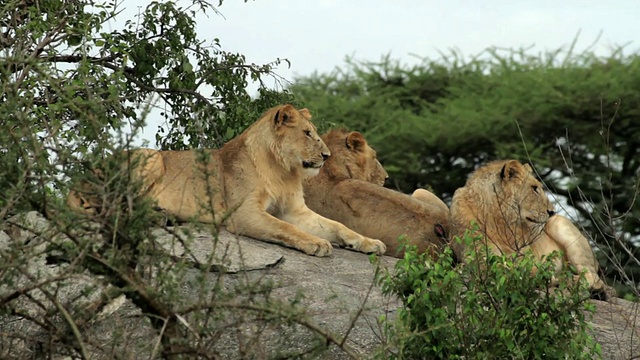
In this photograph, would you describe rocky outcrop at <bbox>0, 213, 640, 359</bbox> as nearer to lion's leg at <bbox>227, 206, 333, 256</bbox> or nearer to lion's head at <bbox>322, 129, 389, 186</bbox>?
lion's leg at <bbox>227, 206, 333, 256</bbox>

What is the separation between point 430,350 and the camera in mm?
7152

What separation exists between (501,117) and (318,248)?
933cm

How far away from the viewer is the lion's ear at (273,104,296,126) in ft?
31.8

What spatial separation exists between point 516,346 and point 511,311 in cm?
19

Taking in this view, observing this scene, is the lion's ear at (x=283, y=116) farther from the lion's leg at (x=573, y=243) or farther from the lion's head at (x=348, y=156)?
the lion's leg at (x=573, y=243)

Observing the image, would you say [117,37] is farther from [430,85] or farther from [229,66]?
[430,85]

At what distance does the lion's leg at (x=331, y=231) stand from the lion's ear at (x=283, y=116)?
2.21 ft

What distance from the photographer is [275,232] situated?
9.33 m

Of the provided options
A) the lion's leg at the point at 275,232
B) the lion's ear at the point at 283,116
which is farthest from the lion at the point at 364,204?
the lion's ear at the point at 283,116

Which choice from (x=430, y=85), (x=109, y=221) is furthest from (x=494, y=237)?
(x=430, y=85)

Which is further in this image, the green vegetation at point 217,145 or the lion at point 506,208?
the lion at point 506,208

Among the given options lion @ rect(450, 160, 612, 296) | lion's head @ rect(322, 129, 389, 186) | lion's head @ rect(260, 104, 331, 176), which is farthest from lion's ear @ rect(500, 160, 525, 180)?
lion's head @ rect(322, 129, 389, 186)

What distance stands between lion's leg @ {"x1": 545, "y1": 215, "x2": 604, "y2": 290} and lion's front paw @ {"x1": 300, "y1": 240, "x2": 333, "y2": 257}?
2170 mm

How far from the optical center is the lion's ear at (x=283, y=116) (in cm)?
970
